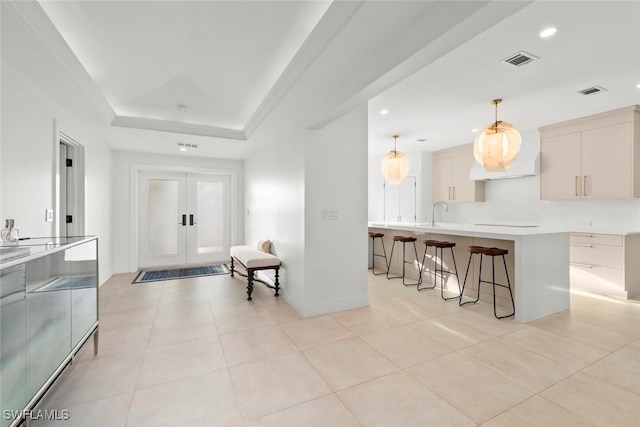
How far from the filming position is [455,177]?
6.43 metres

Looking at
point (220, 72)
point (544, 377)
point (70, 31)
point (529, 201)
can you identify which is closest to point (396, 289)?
point (544, 377)

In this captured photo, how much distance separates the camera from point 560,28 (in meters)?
2.23

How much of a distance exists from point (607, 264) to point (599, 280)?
259 millimetres

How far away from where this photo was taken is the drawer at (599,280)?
386 cm

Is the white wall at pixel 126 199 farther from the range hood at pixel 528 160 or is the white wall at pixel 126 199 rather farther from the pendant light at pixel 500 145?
the range hood at pixel 528 160

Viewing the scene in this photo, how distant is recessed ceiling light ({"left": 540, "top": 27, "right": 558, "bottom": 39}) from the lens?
2242mm

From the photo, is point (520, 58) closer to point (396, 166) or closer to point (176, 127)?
point (396, 166)

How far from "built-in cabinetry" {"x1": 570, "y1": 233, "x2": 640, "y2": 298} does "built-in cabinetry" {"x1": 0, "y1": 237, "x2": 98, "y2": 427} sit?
5957 mm

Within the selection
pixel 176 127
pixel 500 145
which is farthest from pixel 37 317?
pixel 500 145

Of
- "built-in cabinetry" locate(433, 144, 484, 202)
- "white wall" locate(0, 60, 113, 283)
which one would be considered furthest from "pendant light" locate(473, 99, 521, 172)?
"white wall" locate(0, 60, 113, 283)

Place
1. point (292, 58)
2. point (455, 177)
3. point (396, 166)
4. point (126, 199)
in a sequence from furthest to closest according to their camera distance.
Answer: point (455, 177)
point (126, 199)
point (396, 166)
point (292, 58)

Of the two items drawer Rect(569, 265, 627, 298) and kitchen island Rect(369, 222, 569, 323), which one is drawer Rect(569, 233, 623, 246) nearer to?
drawer Rect(569, 265, 627, 298)

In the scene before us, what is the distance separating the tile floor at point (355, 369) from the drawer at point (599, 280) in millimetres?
426

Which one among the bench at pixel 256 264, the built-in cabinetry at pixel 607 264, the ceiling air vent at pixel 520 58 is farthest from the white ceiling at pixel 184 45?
the built-in cabinetry at pixel 607 264
